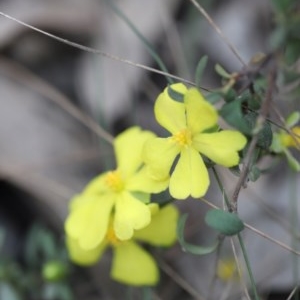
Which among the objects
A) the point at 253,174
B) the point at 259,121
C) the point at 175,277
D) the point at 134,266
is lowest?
the point at 175,277

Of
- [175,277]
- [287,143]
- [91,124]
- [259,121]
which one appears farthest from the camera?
[91,124]

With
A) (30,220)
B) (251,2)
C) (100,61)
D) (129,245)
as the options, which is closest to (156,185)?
(129,245)

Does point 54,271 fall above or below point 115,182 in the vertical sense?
below

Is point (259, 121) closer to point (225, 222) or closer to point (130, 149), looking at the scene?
point (225, 222)

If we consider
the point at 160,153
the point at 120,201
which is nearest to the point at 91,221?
the point at 120,201

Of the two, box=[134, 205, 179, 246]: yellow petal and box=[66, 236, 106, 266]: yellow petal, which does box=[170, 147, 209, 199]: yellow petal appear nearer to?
box=[134, 205, 179, 246]: yellow petal

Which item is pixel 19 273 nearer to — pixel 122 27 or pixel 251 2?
pixel 122 27

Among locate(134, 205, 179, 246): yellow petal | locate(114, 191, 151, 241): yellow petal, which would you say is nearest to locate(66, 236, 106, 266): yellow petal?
locate(134, 205, 179, 246): yellow petal
